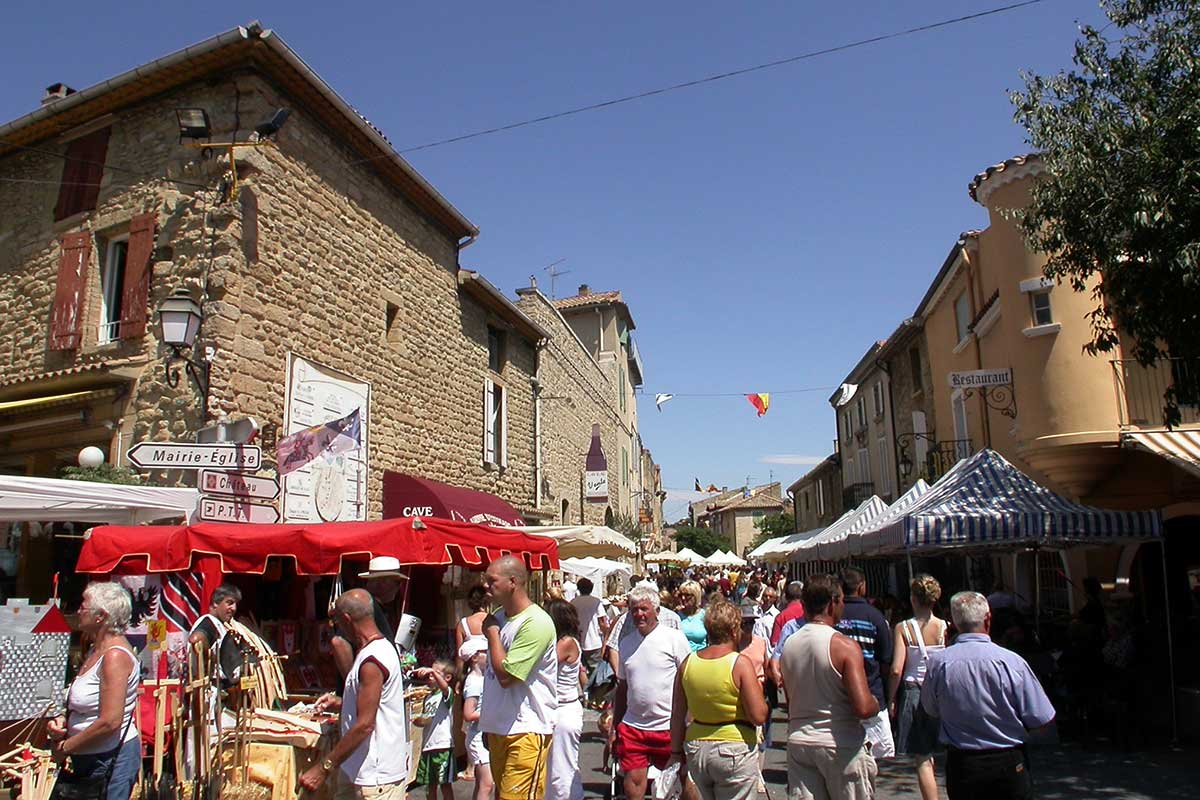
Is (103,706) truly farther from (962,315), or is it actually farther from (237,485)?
(962,315)

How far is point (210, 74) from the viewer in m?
10.9

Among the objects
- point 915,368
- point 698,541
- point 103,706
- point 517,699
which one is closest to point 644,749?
point 517,699

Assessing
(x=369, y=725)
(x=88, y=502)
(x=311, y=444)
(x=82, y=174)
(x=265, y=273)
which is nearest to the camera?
(x=369, y=725)

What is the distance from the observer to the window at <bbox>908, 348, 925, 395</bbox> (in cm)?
2188

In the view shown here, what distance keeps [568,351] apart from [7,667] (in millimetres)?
19487

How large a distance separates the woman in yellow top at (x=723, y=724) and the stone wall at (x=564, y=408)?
1667 cm

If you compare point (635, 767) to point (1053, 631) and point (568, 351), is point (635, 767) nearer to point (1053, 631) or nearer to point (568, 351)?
point (1053, 631)

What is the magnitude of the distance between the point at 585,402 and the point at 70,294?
17.3m

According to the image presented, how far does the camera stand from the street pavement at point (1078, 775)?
6.71 m

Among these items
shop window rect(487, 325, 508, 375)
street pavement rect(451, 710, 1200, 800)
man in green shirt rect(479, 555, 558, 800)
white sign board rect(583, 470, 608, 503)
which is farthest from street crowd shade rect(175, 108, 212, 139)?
white sign board rect(583, 470, 608, 503)

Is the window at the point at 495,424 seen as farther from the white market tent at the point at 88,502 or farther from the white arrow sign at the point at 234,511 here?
the white market tent at the point at 88,502

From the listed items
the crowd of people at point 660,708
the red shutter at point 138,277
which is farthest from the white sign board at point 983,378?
the red shutter at point 138,277

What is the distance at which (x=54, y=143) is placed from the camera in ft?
40.0

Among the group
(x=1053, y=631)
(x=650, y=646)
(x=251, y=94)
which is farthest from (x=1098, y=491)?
(x=251, y=94)
